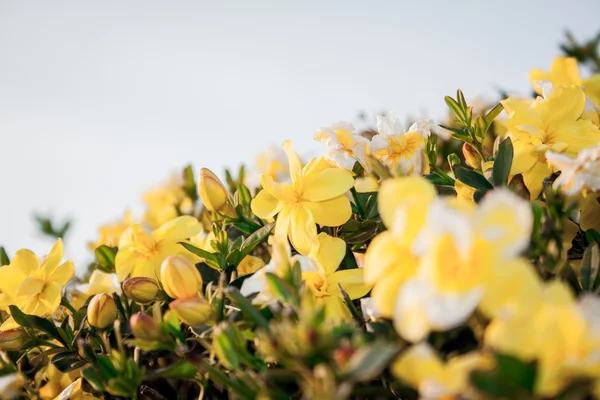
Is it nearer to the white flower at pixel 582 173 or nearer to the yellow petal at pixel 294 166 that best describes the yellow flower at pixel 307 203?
the yellow petal at pixel 294 166

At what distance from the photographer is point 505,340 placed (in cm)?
41

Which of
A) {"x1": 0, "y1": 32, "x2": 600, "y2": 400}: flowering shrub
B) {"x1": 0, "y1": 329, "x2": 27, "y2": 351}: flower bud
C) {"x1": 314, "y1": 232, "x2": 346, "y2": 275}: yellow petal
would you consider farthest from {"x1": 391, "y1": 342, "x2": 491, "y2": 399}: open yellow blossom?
{"x1": 0, "y1": 329, "x2": 27, "y2": 351}: flower bud

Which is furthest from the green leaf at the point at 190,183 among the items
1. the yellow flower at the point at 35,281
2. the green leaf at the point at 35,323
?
the green leaf at the point at 35,323

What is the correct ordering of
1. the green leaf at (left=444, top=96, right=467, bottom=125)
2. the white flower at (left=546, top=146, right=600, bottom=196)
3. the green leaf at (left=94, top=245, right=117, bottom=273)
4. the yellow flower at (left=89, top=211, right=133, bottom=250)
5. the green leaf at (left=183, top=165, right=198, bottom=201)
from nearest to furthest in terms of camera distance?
the white flower at (left=546, top=146, right=600, bottom=196) → the green leaf at (left=444, top=96, right=467, bottom=125) → the green leaf at (left=94, top=245, right=117, bottom=273) → the green leaf at (left=183, top=165, right=198, bottom=201) → the yellow flower at (left=89, top=211, right=133, bottom=250)

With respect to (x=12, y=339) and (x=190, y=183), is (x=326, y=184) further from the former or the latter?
(x=190, y=183)

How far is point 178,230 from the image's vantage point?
3.52 feet

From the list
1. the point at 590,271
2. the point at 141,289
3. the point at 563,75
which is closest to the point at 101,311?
the point at 141,289

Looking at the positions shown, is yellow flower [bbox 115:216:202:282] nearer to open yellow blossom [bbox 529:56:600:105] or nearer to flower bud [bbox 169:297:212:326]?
flower bud [bbox 169:297:212:326]

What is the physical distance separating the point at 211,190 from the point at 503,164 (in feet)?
1.55

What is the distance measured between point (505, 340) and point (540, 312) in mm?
35

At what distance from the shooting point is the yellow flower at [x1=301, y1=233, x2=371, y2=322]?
2.42 ft

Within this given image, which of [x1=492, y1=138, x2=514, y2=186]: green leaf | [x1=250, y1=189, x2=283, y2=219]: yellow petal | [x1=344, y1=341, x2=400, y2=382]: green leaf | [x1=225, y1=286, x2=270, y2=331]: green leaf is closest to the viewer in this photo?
[x1=344, y1=341, x2=400, y2=382]: green leaf

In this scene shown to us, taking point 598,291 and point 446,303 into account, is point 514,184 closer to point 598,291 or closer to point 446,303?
point 598,291

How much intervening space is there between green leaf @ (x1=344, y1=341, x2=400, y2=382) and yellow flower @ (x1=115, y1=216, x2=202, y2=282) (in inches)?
25.2
